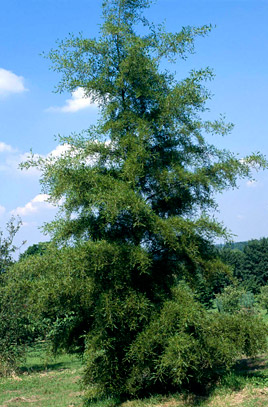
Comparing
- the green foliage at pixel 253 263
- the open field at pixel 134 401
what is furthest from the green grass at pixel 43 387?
the green foliage at pixel 253 263

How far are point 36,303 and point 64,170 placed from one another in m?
3.50

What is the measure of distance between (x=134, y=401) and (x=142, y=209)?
4.83m

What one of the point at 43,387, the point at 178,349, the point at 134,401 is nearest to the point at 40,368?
the point at 43,387

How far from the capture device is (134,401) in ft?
37.1

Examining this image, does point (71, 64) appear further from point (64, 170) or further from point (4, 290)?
point (4, 290)

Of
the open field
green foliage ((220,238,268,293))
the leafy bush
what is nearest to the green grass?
the open field

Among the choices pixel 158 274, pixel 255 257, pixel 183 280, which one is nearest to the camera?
pixel 158 274

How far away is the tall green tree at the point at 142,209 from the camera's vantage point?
35.7 feet

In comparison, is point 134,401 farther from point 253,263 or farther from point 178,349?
point 253,263

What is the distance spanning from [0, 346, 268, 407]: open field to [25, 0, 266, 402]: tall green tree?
1.78 feet

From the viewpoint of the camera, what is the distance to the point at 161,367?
34.8 ft

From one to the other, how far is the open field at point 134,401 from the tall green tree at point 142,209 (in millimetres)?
543

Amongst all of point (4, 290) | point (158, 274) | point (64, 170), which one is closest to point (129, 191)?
point (64, 170)

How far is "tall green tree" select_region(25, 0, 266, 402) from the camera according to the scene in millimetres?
10883
